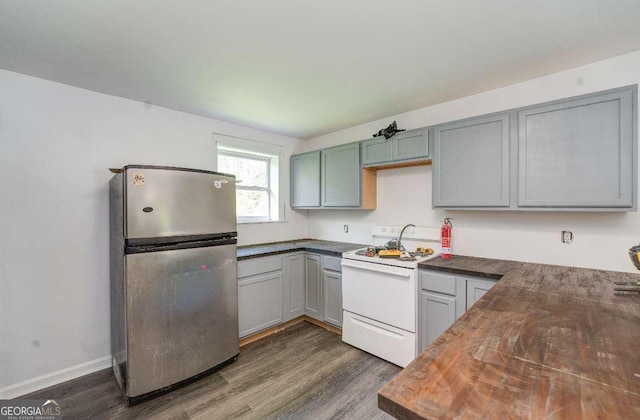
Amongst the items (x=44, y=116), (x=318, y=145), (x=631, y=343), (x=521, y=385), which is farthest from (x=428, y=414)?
(x=318, y=145)

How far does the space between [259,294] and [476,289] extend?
2.01m

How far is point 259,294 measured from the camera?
111 inches

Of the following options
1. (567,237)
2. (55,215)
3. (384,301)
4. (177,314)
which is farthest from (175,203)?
(567,237)

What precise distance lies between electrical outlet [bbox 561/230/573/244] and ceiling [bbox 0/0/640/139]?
4.10ft

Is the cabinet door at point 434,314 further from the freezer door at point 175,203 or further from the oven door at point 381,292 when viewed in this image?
the freezer door at point 175,203

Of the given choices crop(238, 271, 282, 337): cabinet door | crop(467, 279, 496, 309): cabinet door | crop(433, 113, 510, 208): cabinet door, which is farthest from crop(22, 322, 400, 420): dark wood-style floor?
crop(433, 113, 510, 208): cabinet door

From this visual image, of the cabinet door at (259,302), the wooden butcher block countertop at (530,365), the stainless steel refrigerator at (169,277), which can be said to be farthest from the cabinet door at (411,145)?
the cabinet door at (259,302)

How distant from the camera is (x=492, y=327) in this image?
3.26ft

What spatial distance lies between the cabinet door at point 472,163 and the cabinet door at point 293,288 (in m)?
1.68

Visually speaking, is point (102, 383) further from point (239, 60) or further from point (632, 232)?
point (632, 232)

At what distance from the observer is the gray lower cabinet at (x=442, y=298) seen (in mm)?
1989

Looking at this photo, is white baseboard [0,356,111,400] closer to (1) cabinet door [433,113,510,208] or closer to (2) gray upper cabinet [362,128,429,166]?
(2) gray upper cabinet [362,128,429,166]

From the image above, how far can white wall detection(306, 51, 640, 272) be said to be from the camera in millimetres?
1884

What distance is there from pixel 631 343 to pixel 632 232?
5.01 feet
